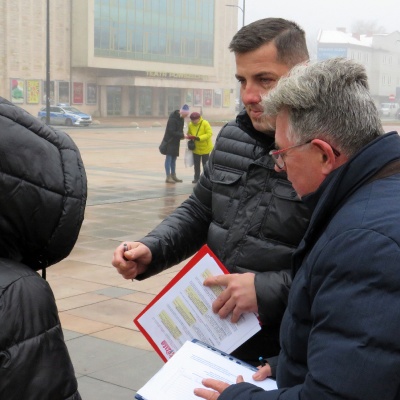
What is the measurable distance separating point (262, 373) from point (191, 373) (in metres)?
0.21

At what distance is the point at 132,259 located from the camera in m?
2.60

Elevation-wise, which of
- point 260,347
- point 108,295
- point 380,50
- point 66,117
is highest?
point 260,347

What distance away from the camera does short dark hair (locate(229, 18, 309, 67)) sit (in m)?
2.44

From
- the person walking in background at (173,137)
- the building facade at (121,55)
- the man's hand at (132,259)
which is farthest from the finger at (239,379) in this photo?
the building facade at (121,55)

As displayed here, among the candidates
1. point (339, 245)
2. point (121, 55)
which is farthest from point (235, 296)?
point (121, 55)

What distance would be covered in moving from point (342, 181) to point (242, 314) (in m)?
0.81

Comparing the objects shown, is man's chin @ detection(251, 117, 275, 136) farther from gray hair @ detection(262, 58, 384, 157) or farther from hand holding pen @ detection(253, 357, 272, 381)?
hand holding pen @ detection(253, 357, 272, 381)

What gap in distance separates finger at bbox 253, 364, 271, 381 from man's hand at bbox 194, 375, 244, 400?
248 millimetres

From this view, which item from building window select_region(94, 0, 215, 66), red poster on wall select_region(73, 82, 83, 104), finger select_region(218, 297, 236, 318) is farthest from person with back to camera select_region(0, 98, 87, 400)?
building window select_region(94, 0, 215, 66)

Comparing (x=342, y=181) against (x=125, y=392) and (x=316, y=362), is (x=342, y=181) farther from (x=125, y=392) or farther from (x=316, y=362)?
(x=125, y=392)

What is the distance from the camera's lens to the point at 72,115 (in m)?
43.6

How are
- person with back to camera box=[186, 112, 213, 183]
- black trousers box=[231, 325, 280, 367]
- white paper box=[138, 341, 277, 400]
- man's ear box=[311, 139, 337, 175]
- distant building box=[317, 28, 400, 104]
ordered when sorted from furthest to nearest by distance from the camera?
distant building box=[317, 28, 400, 104] < person with back to camera box=[186, 112, 213, 183] < black trousers box=[231, 325, 280, 367] < white paper box=[138, 341, 277, 400] < man's ear box=[311, 139, 337, 175]

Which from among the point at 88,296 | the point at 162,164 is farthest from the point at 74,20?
the point at 88,296

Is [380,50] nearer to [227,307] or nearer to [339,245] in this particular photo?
[227,307]
